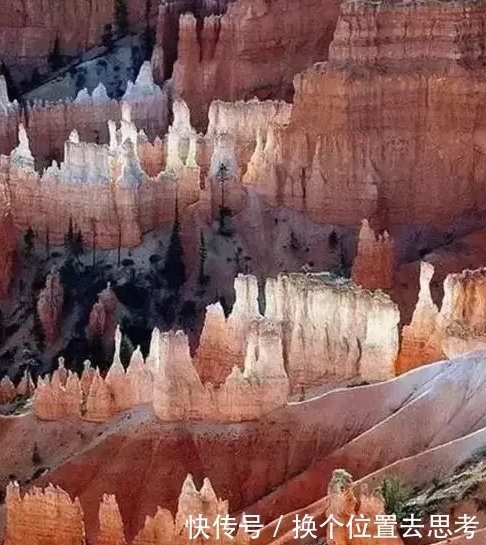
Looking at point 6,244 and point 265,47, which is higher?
point 265,47

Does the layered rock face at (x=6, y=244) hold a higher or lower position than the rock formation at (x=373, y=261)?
lower

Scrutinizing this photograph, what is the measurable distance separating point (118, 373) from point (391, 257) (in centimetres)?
863

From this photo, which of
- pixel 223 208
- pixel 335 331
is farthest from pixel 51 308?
pixel 335 331

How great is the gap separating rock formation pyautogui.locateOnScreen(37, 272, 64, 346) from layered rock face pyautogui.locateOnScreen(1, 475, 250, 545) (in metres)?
13.2

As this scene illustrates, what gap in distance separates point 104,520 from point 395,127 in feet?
57.9

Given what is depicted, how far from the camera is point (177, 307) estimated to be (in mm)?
34969

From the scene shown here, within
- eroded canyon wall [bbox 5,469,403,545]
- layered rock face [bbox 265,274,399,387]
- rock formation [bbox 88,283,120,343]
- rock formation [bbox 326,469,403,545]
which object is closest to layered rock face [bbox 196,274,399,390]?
layered rock face [bbox 265,274,399,387]

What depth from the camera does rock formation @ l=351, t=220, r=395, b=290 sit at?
31.6 metres

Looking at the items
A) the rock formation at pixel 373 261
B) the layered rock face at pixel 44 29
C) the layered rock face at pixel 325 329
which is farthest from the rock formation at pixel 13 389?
the layered rock face at pixel 44 29

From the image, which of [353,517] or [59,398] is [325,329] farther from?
[353,517]

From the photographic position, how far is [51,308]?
114 feet

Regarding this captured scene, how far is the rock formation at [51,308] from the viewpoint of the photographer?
34.6 meters

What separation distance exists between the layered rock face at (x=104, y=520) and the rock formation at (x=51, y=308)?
519 inches

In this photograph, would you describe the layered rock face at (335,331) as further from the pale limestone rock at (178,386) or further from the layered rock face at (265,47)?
the layered rock face at (265,47)
